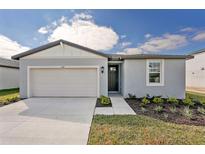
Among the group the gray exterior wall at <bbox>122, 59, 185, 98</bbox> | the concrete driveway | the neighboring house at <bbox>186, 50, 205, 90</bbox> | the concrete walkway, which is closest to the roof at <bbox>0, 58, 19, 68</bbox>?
the concrete driveway

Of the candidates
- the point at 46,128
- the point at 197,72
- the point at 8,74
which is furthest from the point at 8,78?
the point at 197,72

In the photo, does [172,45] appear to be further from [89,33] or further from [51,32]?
[51,32]

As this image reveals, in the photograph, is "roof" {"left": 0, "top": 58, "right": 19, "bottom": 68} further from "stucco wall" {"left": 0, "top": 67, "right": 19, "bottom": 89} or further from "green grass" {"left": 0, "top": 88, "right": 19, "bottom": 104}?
"green grass" {"left": 0, "top": 88, "right": 19, "bottom": 104}

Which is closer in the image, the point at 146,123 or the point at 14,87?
the point at 146,123

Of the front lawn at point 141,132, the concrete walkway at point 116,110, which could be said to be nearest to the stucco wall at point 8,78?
the concrete walkway at point 116,110

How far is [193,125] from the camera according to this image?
5.28 metres

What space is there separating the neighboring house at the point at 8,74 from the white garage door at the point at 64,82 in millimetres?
7419

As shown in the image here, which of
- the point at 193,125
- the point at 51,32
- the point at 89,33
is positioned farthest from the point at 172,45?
the point at 193,125

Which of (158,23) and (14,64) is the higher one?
(158,23)

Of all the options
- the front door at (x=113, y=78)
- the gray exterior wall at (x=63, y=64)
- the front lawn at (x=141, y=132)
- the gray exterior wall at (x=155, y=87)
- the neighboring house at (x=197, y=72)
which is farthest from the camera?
the neighboring house at (x=197, y=72)

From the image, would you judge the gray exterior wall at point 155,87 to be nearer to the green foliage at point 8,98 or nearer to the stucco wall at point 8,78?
the green foliage at point 8,98

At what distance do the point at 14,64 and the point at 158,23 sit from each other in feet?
55.5

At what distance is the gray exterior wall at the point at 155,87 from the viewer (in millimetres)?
11062
